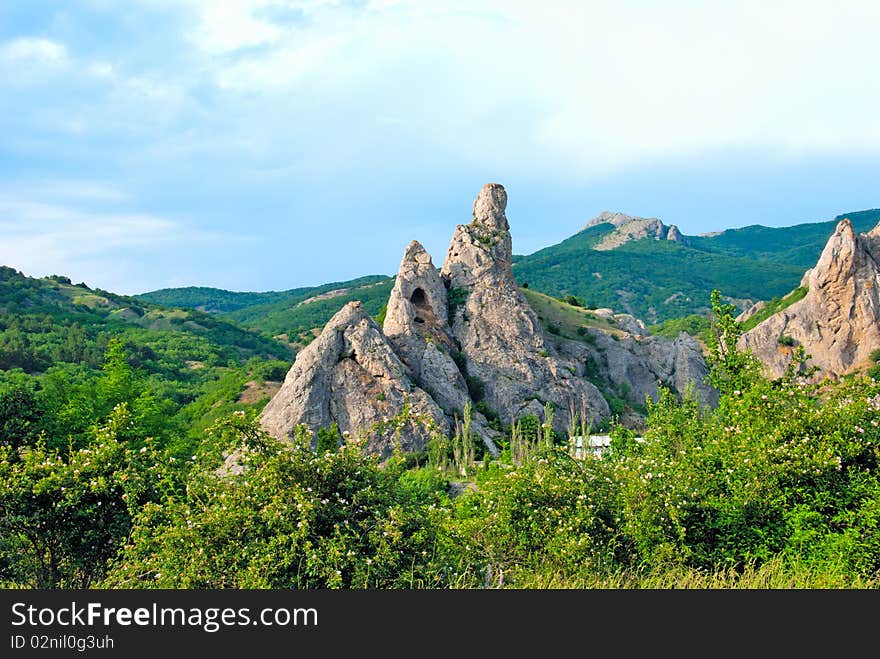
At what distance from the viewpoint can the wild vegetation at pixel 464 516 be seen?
7.76 meters

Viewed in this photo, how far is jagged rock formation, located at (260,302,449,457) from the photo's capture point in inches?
1158

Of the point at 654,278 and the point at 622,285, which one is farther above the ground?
the point at 654,278

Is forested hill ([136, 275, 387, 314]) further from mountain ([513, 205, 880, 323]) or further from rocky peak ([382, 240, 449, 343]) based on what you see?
rocky peak ([382, 240, 449, 343])

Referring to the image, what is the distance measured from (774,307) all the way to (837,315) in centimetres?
1660

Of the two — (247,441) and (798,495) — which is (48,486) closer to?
(247,441)

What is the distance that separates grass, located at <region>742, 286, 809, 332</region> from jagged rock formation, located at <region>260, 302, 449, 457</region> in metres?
41.3

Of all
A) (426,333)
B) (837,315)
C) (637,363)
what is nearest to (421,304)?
(426,333)

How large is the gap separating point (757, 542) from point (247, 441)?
22.0ft

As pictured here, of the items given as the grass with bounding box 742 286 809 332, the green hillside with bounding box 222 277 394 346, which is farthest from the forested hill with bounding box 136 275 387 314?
the grass with bounding box 742 286 809 332

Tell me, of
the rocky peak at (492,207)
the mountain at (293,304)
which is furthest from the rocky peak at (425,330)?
the mountain at (293,304)

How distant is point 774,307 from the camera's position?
70.1m

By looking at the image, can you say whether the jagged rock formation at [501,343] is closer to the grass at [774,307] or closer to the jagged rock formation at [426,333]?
the jagged rock formation at [426,333]

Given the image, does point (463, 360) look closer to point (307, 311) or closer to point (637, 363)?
point (637, 363)

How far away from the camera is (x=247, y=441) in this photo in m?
8.45
